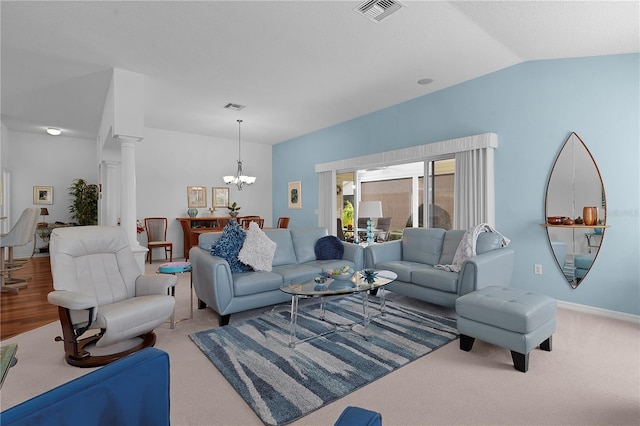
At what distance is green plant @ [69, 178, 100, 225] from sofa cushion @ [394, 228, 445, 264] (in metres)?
7.21

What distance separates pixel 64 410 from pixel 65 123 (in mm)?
7865

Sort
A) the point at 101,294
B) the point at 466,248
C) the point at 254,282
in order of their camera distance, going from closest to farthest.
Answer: the point at 101,294 < the point at 254,282 < the point at 466,248

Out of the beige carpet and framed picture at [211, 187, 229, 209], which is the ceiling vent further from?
framed picture at [211, 187, 229, 209]

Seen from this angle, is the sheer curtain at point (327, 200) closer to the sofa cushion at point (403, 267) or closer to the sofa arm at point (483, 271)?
the sofa cushion at point (403, 267)

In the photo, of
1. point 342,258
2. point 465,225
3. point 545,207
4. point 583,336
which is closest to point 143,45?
point 342,258

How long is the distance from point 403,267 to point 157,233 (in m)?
5.55

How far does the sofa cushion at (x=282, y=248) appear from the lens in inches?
164

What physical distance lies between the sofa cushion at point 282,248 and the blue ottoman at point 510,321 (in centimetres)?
218

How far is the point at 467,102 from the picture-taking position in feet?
15.3

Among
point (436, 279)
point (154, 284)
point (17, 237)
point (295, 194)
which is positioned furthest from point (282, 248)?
point (295, 194)

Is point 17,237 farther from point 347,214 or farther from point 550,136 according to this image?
point 550,136

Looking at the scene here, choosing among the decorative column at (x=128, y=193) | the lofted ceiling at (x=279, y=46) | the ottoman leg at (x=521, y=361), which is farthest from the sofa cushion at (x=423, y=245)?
the decorative column at (x=128, y=193)

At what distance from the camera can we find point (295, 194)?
27.0 feet

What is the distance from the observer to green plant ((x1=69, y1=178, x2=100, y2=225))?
766 centimetres
